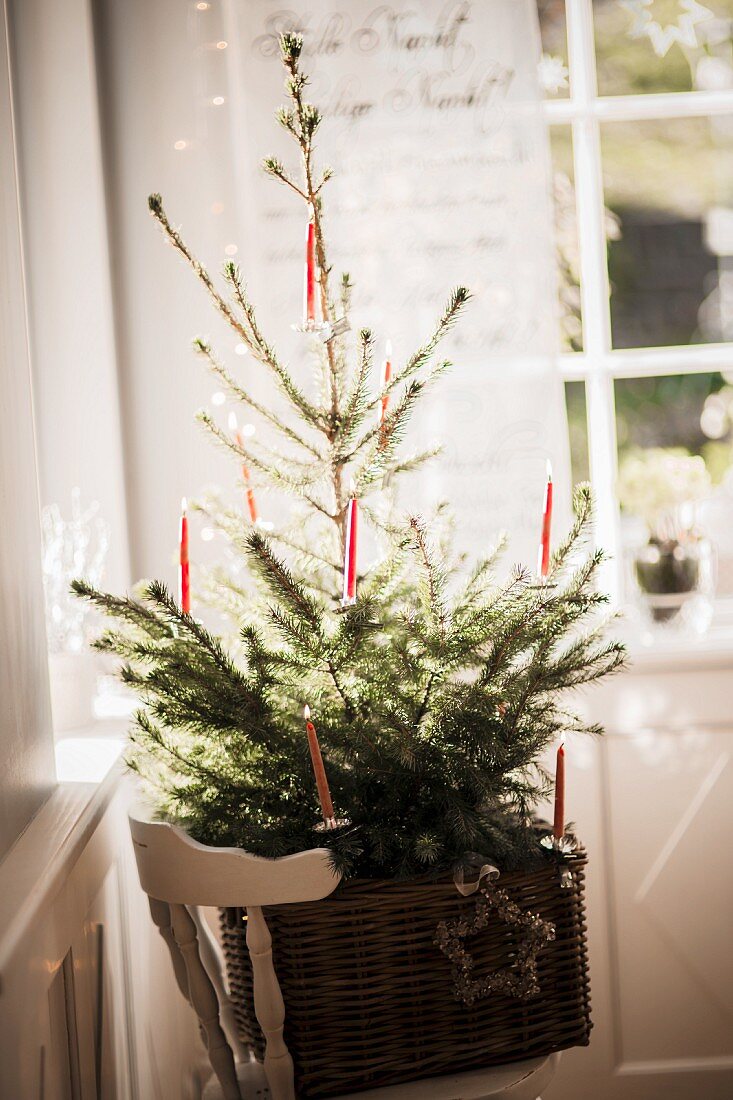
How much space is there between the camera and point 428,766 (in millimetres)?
1080

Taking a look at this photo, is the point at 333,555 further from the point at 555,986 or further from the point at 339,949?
the point at 555,986

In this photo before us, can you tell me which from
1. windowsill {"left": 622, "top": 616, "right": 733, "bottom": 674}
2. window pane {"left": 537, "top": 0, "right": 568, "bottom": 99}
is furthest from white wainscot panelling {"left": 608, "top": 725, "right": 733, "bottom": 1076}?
window pane {"left": 537, "top": 0, "right": 568, "bottom": 99}

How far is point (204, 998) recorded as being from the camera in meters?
1.15

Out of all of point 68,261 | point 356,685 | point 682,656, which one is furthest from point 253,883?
point 68,261

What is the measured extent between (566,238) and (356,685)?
4.41ft

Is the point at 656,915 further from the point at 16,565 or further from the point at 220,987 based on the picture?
the point at 16,565

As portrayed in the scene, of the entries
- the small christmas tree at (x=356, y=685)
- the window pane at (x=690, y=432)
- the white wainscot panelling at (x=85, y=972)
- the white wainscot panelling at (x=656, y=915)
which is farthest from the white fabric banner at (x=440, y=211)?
the white wainscot panelling at (x=85, y=972)

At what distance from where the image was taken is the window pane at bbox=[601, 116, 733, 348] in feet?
6.91

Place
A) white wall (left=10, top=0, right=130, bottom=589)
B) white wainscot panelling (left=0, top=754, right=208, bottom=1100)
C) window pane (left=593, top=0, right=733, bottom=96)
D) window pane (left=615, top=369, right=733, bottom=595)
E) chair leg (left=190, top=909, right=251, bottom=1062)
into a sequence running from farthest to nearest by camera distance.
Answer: window pane (left=615, top=369, right=733, bottom=595)
window pane (left=593, top=0, right=733, bottom=96)
white wall (left=10, top=0, right=130, bottom=589)
chair leg (left=190, top=909, right=251, bottom=1062)
white wainscot panelling (left=0, top=754, right=208, bottom=1100)

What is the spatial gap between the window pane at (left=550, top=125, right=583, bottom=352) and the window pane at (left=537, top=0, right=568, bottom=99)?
81 millimetres

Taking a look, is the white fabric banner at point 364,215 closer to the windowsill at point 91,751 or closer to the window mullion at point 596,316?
the window mullion at point 596,316

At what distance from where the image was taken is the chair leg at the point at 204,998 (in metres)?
1.15

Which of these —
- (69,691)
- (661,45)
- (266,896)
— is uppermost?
(661,45)

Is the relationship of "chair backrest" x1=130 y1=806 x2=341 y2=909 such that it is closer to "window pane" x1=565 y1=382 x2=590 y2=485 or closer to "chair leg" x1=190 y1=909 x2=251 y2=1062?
"chair leg" x1=190 y1=909 x2=251 y2=1062
